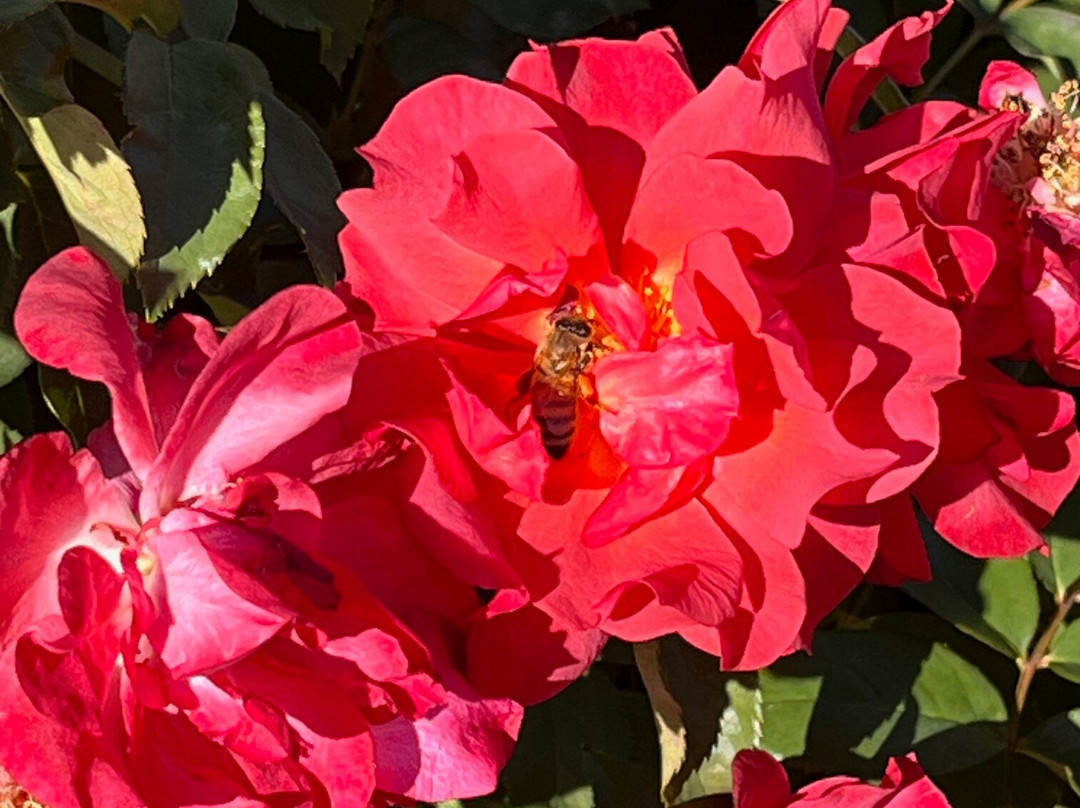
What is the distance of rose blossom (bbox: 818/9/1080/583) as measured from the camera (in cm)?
56

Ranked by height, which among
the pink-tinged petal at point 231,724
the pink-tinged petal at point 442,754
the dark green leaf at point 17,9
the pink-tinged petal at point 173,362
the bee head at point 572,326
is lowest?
the pink-tinged petal at point 442,754

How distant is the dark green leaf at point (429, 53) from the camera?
2.80 feet

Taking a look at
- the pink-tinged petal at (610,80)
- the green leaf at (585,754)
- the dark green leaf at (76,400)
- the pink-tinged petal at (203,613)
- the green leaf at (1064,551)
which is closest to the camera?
the pink-tinged petal at (203,613)

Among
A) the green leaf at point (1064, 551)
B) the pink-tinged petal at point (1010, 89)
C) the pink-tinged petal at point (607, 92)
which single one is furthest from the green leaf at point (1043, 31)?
the pink-tinged petal at point (607, 92)

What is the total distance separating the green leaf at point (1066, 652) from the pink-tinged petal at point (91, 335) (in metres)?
0.65

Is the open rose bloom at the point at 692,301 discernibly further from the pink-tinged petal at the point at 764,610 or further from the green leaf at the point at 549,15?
the green leaf at the point at 549,15

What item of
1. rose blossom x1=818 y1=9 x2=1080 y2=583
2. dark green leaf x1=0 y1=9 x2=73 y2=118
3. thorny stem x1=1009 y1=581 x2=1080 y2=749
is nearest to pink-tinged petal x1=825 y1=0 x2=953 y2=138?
rose blossom x1=818 y1=9 x2=1080 y2=583

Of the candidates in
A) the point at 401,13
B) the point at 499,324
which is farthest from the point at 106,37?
the point at 499,324

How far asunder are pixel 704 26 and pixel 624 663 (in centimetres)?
44

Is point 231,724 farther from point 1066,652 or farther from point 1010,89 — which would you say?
point 1066,652

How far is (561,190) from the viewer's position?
54cm

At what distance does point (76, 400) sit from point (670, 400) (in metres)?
0.30

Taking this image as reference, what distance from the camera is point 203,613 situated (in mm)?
460

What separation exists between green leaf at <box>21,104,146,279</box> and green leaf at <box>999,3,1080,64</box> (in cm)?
58
